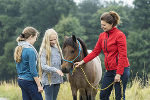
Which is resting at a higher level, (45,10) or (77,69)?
(45,10)

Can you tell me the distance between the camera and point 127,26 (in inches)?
1281

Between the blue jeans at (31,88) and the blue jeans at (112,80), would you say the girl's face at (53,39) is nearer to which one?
the blue jeans at (31,88)

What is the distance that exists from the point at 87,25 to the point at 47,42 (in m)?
30.6

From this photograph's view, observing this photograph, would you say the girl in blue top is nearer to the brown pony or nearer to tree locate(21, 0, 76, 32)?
the brown pony

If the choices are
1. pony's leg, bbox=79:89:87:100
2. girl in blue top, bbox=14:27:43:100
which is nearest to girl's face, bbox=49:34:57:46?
girl in blue top, bbox=14:27:43:100

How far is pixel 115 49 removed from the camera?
3910 millimetres

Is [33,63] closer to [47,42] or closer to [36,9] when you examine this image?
[47,42]

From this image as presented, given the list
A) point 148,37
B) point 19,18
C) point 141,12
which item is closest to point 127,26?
point 141,12

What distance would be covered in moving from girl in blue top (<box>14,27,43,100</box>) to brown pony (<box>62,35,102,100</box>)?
0.79 m

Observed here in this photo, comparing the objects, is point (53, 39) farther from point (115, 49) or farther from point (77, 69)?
point (115, 49)

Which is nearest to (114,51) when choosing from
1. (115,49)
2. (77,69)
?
(115,49)

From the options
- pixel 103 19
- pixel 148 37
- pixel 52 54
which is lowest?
pixel 148 37

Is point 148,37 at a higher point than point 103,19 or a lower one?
lower

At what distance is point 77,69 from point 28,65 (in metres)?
1.53
